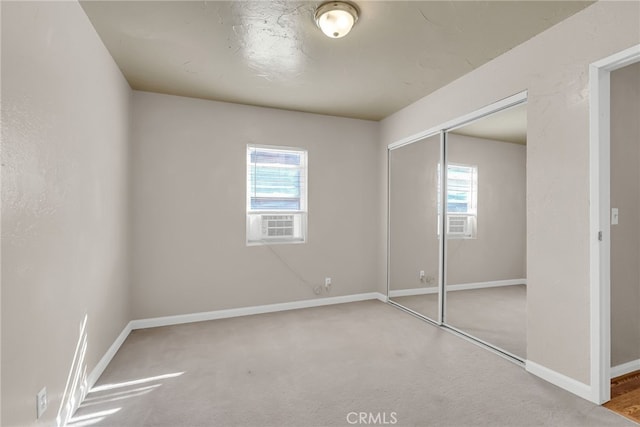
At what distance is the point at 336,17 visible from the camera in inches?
85.3

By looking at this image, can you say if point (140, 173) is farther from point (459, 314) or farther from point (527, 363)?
point (527, 363)

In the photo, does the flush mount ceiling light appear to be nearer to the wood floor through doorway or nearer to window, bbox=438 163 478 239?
window, bbox=438 163 478 239

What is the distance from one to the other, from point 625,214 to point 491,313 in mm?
1376

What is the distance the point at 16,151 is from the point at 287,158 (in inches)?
119

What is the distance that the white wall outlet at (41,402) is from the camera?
1567mm

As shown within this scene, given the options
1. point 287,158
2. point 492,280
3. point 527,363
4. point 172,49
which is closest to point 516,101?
point 492,280

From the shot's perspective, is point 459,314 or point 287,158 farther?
point 287,158

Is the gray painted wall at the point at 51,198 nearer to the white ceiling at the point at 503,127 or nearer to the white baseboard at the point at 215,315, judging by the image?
the white baseboard at the point at 215,315

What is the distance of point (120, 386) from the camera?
7.66 ft

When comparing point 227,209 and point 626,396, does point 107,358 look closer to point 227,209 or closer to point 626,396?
point 227,209

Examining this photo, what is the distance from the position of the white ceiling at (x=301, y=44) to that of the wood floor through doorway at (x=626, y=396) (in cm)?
260

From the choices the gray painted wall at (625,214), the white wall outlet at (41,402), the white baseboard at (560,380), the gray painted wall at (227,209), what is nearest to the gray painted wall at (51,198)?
the white wall outlet at (41,402)

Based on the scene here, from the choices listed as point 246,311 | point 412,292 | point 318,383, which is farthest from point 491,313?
point 246,311

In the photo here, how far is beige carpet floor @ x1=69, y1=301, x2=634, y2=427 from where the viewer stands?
1.98 m
